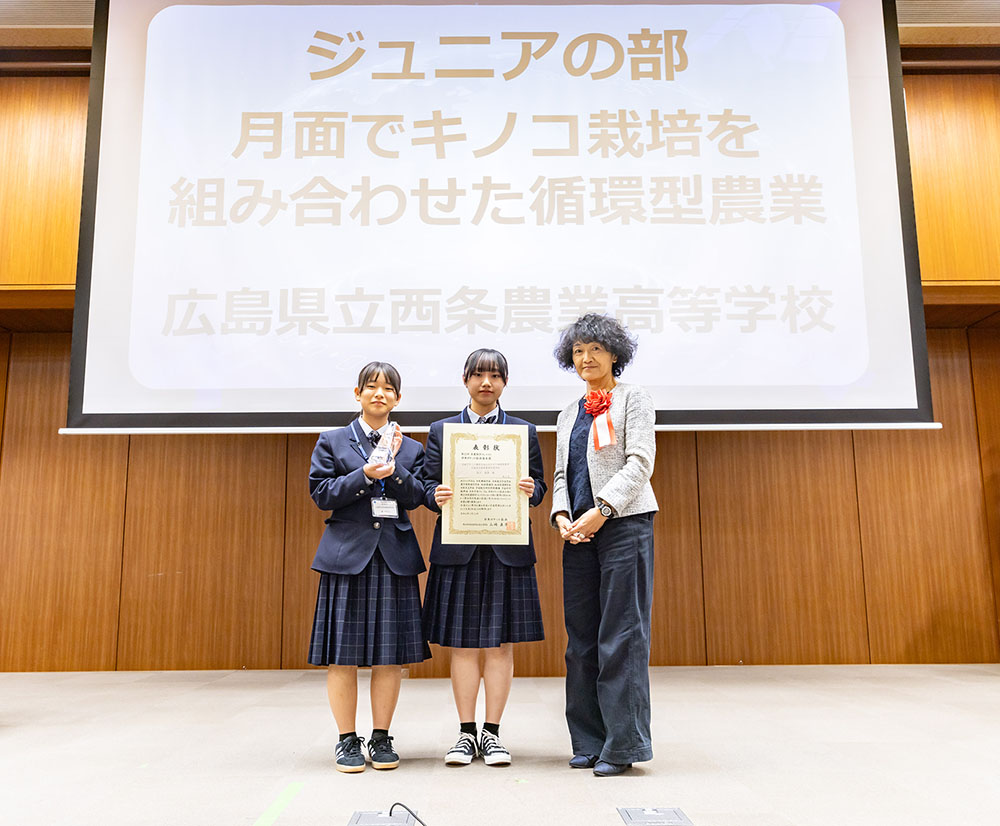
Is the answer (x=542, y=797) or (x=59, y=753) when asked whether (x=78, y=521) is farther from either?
(x=542, y=797)

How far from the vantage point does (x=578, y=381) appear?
2961 millimetres

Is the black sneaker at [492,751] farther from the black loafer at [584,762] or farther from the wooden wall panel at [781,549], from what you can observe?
the wooden wall panel at [781,549]

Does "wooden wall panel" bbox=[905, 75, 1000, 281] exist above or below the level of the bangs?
above

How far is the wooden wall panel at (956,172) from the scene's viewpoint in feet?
13.0

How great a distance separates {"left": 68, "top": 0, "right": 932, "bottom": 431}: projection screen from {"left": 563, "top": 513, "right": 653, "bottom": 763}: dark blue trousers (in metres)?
0.90

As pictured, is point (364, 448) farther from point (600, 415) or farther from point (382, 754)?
point (382, 754)

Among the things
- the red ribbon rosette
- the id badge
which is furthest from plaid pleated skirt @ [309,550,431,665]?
the red ribbon rosette

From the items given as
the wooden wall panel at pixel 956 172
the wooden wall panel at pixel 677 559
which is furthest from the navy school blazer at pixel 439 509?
the wooden wall panel at pixel 956 172

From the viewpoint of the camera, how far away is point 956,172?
160 inches

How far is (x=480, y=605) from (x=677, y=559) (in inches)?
96.9

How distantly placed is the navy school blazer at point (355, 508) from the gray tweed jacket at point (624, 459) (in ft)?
1.48

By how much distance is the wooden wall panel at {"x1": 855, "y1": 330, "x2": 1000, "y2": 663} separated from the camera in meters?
4.23

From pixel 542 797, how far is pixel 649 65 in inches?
116

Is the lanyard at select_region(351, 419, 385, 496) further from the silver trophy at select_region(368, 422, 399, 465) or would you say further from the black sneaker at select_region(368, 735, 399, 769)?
the black sneaker at select_region(368, 735, 399, 769)
